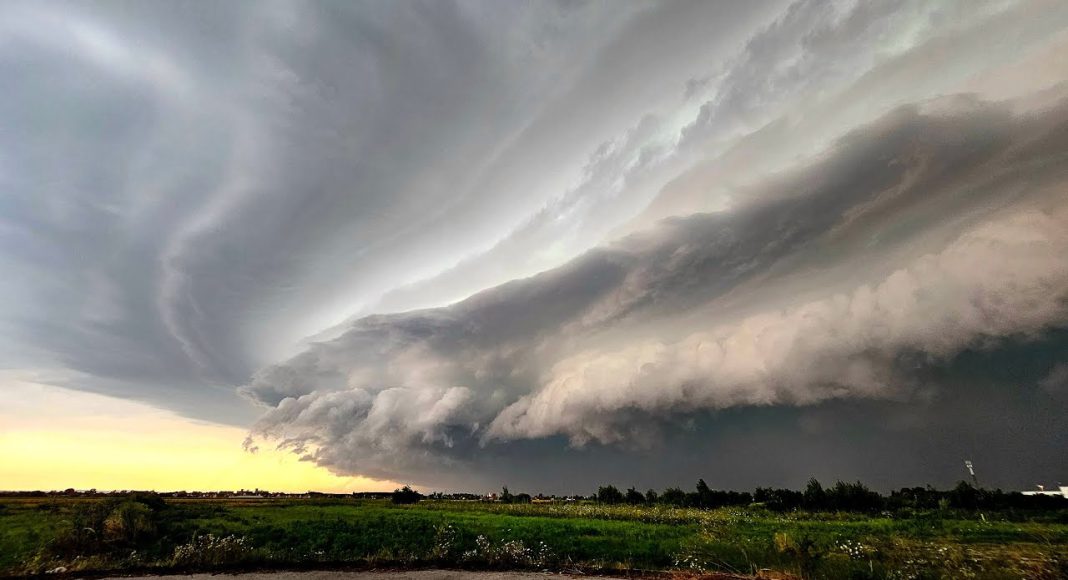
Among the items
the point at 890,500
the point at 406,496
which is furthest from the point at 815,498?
the point at 406,496

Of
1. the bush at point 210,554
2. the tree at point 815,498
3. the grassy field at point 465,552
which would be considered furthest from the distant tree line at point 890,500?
the bush at point 210,554

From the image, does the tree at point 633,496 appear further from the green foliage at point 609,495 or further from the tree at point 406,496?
the tree at point 406,496

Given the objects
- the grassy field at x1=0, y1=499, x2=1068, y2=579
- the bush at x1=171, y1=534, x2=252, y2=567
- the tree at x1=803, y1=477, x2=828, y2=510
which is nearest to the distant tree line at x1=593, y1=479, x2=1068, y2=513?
the tree at x1=803, y1=477, x2=828, y2=510

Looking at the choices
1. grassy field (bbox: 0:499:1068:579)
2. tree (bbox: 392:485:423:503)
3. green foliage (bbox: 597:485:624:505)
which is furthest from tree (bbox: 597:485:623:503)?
grassy field (bbox: 0:499:1068:579)

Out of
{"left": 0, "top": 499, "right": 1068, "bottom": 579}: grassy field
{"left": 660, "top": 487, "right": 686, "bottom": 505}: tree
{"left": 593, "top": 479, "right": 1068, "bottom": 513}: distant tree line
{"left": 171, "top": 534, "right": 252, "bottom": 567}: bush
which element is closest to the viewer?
{"left": 0, "top": 499, "right": 1068, "bottom": 579}: grassy field

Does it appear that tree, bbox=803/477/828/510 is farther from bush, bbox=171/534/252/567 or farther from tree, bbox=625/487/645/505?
bush, bbox=171/534/252/567

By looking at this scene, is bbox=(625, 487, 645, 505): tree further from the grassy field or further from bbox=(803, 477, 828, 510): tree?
the grassy field

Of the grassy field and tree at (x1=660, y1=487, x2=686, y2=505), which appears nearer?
the grassy field

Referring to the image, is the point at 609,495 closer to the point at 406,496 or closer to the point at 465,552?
the point at 406,496

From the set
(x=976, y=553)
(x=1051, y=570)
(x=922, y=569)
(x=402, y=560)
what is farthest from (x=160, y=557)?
(x=976, y=553)

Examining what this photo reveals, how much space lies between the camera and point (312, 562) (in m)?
27.5

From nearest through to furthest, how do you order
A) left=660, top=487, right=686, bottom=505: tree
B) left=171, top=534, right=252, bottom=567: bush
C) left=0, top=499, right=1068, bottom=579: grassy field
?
1. left=0, top=499, right=1068, bottom=579: grassy field
2. left=171, top=534, right=252, bottom=567: bush
3. left=660, top=487, right=686, bottom=505: tree

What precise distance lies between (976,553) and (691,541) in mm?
15337

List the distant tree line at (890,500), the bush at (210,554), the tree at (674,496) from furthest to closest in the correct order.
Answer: the tree at (674,496) → the distant tree line at (890,500) → the bush at (210,554)
